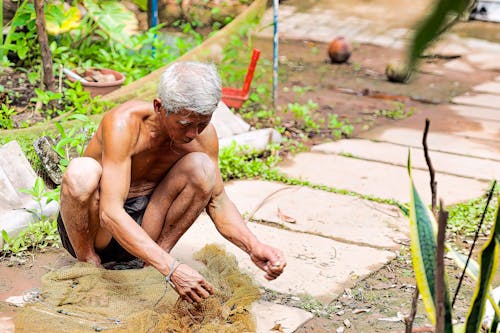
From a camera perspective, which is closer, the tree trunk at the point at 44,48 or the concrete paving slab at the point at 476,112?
the tree trunk at the point at 44,48

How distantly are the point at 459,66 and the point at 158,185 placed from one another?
17.0 feet

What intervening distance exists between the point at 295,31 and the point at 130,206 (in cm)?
585

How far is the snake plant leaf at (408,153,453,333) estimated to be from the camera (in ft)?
6.80

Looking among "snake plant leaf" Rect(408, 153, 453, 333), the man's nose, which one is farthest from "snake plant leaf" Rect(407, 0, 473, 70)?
the man's nose

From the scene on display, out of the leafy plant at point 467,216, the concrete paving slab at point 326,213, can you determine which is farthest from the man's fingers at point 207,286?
Result: the leafy plant at point 467,216

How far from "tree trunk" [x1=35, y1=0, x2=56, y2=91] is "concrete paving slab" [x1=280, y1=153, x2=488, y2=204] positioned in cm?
155

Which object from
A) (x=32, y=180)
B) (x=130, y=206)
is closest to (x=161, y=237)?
(x=130, y=206)

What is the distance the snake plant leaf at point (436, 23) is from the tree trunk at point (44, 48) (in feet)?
14.1

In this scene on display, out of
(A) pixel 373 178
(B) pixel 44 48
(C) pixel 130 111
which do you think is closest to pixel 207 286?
A: (C) pixel 130 111

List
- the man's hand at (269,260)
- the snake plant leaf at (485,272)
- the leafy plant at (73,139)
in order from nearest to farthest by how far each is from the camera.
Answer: the snake plant leaf at (485,272)
the man's hand at (269,260)
the leafy plant at (73,139)

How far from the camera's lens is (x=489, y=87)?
687 centimetres

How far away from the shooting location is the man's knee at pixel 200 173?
2972 mm

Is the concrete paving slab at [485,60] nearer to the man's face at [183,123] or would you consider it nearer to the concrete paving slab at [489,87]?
the concrete paving slab at [489,87]

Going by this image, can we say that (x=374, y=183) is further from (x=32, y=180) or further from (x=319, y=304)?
(x=32, y=180)
